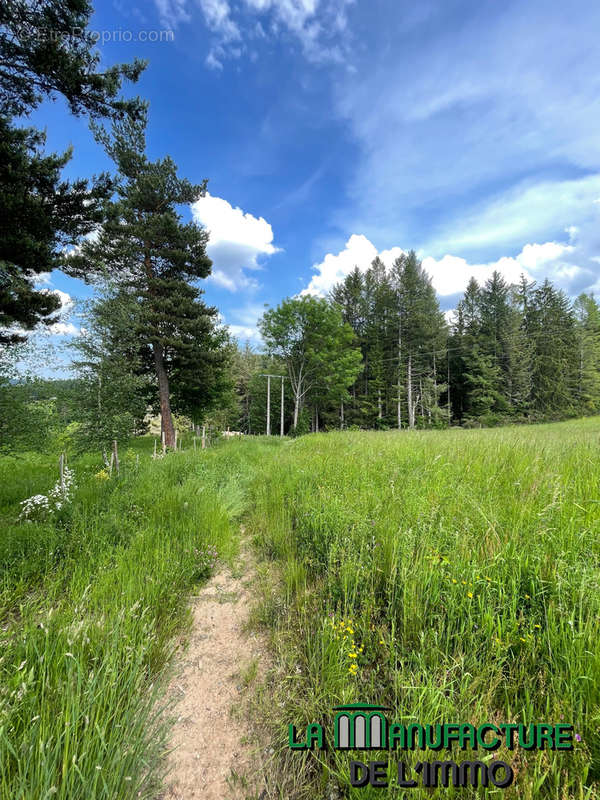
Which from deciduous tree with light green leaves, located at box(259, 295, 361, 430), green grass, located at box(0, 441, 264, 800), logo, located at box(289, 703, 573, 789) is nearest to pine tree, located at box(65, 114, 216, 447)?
green grass, located at box(0, 441, 264, 800)

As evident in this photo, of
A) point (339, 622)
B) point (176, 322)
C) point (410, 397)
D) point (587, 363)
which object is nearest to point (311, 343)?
point (410, 397)

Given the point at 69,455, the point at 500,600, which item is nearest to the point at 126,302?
the point at 69,455

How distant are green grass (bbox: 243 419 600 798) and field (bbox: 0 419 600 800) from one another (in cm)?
1

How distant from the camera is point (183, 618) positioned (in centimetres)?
236

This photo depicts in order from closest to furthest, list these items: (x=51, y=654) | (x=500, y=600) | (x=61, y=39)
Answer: (x=51, y=654), (x=500, y=600), (x=61, y=39)

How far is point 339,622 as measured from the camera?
1899mm

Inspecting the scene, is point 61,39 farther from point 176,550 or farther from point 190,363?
point 190,363

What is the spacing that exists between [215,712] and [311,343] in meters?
26.5

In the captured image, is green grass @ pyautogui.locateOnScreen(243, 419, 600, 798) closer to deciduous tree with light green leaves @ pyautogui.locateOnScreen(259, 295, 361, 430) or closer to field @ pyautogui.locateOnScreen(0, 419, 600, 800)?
field @ pyautogui.locateOnScreen(0, 419, 600, 800)

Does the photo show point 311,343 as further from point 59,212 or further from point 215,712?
point 215,712

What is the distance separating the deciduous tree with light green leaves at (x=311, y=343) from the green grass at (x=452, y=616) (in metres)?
23.1

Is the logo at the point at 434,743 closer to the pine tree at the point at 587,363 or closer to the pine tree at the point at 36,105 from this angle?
the pine tree at the point at 36,105

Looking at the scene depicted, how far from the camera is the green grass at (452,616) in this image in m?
1.25

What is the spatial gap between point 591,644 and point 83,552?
13.6 feet
